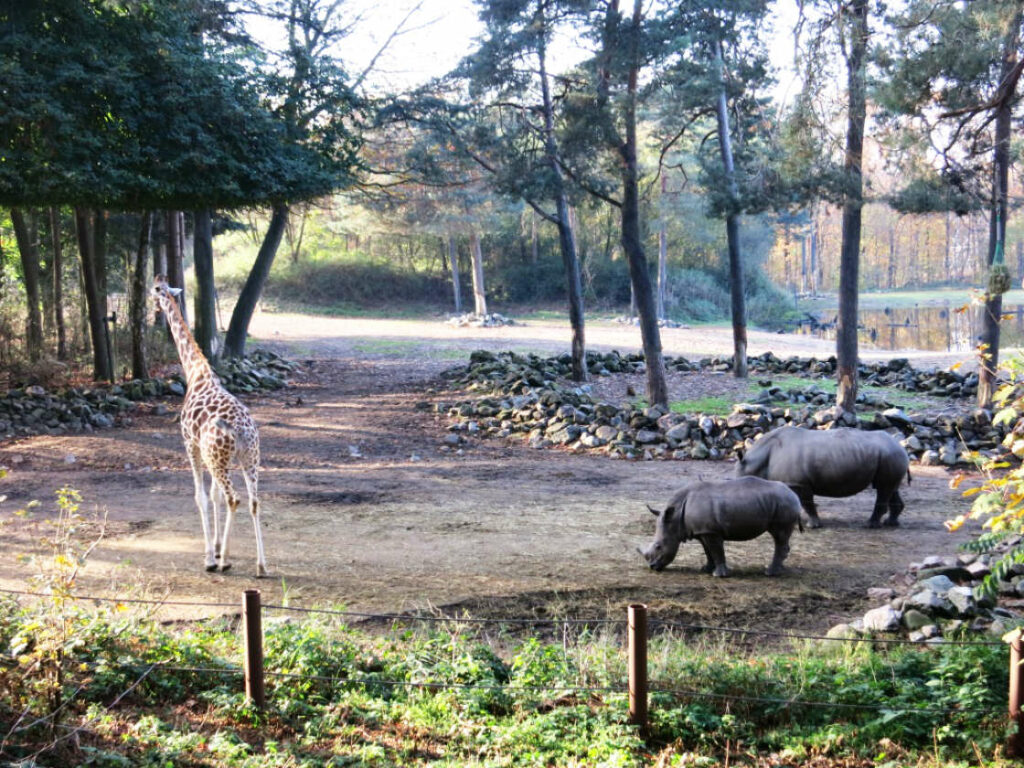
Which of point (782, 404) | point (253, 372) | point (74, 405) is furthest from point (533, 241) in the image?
point (74, 405)

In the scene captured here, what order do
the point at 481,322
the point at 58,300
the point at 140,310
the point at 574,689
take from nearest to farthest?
the point at 574,689 < the point at 140,310 < the point at 58,300 < the point at 481,322

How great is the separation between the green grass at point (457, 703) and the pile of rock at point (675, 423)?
7865 millimetres

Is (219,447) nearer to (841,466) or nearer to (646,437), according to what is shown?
(841,466)

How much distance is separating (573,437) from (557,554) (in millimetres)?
7217

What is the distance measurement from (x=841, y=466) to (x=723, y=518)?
2.69m

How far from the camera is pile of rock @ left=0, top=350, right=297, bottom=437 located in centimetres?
1789

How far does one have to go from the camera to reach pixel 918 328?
53.4m

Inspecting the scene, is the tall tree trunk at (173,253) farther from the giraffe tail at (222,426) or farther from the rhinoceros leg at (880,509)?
the rhinoceros leg at (880,509)

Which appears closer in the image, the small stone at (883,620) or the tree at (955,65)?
the small stone at (883,620)

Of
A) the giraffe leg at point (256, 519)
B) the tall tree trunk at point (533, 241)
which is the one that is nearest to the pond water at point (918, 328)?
the tall tree trunk at point (533, 241)

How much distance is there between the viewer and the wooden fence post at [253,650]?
18.9 feet

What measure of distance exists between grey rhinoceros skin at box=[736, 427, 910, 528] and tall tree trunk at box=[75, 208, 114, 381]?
52.9 feet

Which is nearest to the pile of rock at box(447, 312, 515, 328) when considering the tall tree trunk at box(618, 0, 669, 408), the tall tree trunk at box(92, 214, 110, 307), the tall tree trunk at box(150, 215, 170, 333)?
the tall tree trunk at box(150, 215, 170, 333)

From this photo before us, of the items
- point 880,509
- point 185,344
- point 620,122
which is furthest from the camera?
point 620,122
